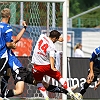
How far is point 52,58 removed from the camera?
1201 centimetres

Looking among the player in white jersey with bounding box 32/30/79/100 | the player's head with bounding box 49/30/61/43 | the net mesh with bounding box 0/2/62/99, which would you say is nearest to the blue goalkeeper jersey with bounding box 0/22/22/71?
the player in white jersey with bounding box 32/30/79/100

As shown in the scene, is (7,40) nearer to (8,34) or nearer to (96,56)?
(8,34)

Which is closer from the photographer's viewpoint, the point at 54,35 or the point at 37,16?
the point at 54,35

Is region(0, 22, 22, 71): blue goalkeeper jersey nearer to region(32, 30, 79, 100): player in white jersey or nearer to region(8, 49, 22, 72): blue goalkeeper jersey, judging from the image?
region(8, 49, 22, 72): blue goalkeeper jersey

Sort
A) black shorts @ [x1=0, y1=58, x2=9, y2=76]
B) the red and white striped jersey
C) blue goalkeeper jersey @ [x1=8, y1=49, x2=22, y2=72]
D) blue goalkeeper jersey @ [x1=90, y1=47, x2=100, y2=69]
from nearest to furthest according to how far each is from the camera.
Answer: black shorts @ [x1=0, y1=58, x2=9, y2=76] → blue goalkeeper jersey @ [x1=8, y1=49, x2=22, y2=72] → the red and white striped jersey → blue goalkeeper jersey @ [x1=90, y1=47, x2=100, y2=69]

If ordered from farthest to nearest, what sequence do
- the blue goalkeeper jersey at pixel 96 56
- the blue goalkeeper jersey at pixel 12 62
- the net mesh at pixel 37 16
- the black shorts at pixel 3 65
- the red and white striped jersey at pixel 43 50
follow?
the net mesh at pixel 37 16 → the blue goalkeeper jersey at pixel 96 56 → the red and white striped jersey at pixel 43 50 → the blue goalkeeper jersey at pixel 12 62 → the black shorts at pixel 3 65

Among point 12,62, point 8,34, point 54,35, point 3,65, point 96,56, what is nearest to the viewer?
point 8,34

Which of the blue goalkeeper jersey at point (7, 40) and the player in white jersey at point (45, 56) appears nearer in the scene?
the blue goalkeeper jersey at point (7, 40)

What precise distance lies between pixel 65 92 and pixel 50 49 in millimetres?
1122

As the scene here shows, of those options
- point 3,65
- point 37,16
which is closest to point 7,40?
point 3,65

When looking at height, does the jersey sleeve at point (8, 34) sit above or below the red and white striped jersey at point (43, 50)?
above

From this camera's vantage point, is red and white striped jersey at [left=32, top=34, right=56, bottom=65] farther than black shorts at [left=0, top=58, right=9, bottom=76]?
Yes

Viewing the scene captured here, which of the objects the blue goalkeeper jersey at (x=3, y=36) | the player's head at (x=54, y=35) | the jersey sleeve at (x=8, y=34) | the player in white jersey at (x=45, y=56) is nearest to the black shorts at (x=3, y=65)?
the blue goalkeeper jersey at (x=3, y=36)

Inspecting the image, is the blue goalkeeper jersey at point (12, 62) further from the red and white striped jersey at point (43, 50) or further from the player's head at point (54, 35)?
the player's head at point (54, 35)
